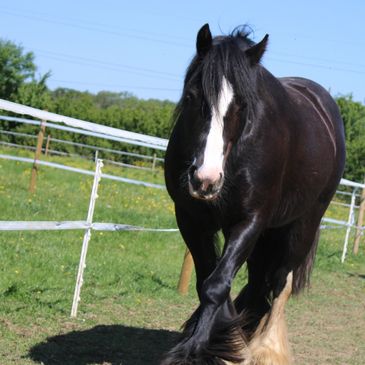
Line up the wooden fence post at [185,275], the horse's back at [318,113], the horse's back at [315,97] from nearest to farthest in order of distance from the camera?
the horse's back at [318,113] < the horse's back at [315,97] < the wooden fence post at [185,275]

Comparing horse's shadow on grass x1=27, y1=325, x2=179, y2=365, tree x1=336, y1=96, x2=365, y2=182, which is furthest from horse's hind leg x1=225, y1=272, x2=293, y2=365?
tree x1=336, y1=96, x2=365, y2=182

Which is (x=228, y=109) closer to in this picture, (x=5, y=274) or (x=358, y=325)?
(x=5, y=274)

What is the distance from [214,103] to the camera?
12.2 feet

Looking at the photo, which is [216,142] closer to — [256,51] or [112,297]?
[256,51]

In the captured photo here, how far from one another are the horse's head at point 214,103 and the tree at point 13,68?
33592 millimetres

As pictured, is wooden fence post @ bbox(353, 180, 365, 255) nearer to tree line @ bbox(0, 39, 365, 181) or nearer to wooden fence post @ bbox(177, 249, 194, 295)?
wooden fence post @ bbox(177, 249, 194, 295)

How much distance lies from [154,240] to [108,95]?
109625 millimetres

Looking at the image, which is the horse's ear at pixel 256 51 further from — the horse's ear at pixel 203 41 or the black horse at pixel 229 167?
the horse's ear at pixel 203 41

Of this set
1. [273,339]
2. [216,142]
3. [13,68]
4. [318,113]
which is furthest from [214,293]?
[13,68]

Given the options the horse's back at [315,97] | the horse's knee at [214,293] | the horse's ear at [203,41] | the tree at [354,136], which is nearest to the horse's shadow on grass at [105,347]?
the horse's knee at [214,293]

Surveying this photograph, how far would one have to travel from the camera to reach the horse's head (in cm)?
355

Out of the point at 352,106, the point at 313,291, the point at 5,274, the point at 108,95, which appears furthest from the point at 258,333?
the point at 108,95

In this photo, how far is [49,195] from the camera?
40.6 feet

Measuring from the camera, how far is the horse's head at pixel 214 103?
11.6 feet
